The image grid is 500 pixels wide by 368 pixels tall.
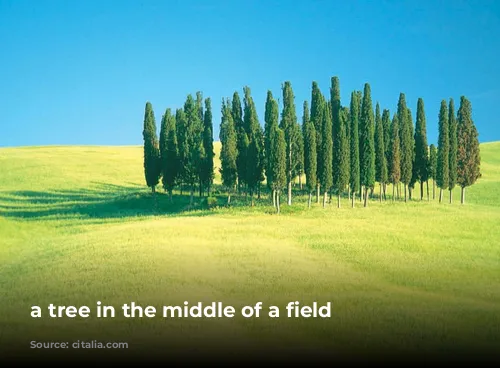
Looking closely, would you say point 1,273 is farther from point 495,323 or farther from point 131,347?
point 495,323

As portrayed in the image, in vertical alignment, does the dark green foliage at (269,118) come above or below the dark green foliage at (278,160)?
above

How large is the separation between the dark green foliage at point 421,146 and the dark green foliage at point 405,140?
106 centimetres

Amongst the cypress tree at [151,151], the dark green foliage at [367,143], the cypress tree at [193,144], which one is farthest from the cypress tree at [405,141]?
the cypress tree at [151,151]

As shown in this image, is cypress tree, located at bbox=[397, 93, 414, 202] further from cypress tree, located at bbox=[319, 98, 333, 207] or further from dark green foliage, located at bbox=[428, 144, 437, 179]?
cypress tree, located at bbox=[319, 98, 333, 207]

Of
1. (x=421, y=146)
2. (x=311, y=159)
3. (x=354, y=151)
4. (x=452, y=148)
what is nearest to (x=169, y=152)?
(x=311, y=159)

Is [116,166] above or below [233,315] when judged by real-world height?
above

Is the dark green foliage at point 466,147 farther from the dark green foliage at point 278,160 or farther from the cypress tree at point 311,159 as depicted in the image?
the dark green foliage at point 278,160

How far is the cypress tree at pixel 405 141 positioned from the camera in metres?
79.6

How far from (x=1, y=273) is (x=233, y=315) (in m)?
19.2

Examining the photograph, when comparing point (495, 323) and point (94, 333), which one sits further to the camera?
point (495, 323)

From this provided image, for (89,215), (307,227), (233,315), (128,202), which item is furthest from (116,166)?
(233,315)

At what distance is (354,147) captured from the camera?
69875 millimetres

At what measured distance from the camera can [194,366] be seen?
16.1m

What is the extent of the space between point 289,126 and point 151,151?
21.1 m
